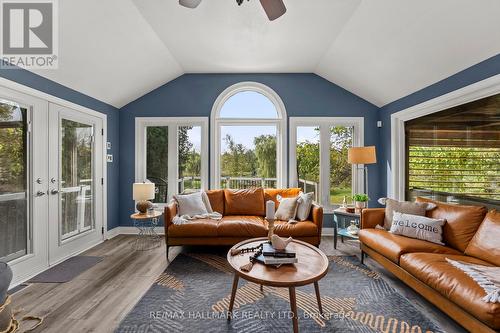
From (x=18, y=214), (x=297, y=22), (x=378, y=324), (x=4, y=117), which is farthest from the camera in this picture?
(x=297, y=22)

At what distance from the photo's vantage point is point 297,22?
10.1 ft

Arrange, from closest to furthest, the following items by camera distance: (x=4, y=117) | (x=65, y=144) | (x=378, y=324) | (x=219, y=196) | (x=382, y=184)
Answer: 1. (x=378, y=324)
2. (x=4, y=117)
3. (x=65, y=144)
4. (x=219, y=196)
5. (x=382, y=184)

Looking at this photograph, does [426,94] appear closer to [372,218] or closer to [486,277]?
[372,218]

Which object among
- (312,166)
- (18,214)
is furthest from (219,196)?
(18,214)

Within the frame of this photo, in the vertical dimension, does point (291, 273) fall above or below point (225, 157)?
below

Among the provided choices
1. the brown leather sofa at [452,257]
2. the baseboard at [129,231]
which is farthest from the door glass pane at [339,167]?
the baseboard at [129,231]

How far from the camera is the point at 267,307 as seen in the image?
2186mm

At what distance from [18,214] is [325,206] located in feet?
14.2

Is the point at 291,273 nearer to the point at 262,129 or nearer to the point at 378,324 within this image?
the point at 378,324

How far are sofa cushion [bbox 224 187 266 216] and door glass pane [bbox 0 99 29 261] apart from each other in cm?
248

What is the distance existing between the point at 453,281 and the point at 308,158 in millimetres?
2992

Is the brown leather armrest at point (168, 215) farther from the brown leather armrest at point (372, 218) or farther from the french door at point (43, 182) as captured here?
the brown leather armrest at point (372, 218)

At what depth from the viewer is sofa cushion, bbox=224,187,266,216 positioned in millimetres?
4023

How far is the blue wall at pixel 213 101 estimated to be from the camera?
180 inches
